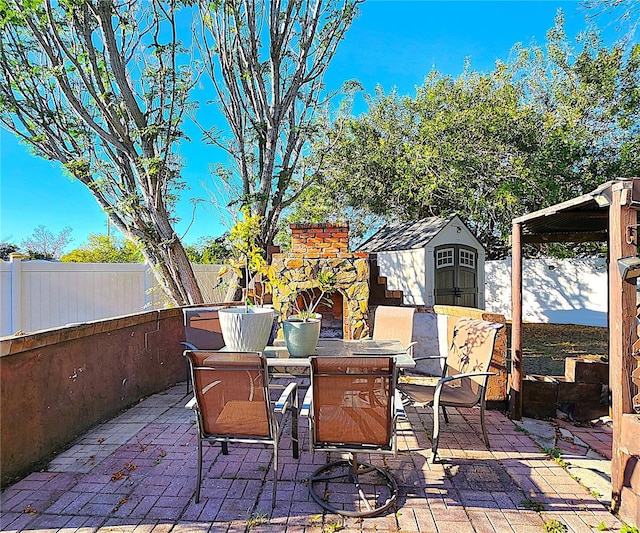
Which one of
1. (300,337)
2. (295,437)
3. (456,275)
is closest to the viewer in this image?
(295,437)

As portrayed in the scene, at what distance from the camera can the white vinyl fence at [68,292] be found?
17.0 ft

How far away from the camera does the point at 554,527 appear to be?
227 centimetres

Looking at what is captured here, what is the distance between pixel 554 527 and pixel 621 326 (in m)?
1.18

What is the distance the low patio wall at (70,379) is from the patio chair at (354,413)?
1.95 meters

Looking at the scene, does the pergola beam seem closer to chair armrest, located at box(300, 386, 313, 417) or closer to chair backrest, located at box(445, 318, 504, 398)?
chair backrest, located at box(445, 318, 504, 398)

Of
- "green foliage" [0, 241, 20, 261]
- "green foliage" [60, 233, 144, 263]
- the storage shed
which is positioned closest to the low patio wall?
"green foliage" [60, 233, 144, 263]

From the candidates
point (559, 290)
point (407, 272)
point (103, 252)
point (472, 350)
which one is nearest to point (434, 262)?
point (407, 272)

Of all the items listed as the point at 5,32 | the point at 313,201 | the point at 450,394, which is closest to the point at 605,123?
the point at 313,201

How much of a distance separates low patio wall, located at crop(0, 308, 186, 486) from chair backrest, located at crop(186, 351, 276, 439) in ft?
4.19

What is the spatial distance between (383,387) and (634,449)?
4.66 ft

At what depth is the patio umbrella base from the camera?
243 cm

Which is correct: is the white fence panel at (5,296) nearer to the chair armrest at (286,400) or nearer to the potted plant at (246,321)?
the potted plant at (246,321)

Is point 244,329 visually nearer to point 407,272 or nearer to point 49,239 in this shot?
point 407,272

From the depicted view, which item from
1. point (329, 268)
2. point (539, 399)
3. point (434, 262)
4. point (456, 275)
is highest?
point (434, 262)
